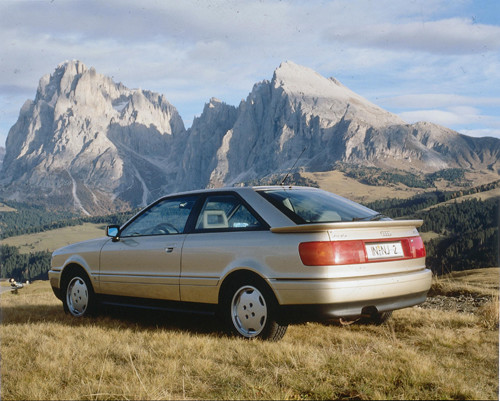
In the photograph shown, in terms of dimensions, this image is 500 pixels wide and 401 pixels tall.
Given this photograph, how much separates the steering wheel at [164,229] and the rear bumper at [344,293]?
69.4 inches

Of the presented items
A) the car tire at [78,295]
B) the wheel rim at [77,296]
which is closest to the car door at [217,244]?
the car tire at [78,295]

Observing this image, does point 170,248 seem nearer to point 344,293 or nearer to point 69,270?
point 344,293

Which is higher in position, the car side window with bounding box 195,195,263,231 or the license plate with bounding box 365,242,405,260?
the car side window with bounding box 195,195,263,231

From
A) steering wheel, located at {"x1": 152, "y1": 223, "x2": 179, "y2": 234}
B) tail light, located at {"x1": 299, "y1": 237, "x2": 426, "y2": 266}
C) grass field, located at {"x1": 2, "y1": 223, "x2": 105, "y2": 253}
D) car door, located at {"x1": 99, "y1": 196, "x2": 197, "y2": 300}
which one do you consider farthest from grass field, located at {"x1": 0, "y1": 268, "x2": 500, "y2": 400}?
grass field, located at {"x1": 2, "y1": 223, "x2": 105, "y2": 253}

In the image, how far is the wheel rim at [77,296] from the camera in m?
6.90

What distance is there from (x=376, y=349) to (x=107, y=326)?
345cm

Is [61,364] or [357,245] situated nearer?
[61,364]

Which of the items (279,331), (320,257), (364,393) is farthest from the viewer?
(279,331)

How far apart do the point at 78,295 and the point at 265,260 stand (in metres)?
3.56

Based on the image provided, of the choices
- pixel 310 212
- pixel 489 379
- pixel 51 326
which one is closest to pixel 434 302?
pixel 310 212

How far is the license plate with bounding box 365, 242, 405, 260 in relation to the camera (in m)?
4.79

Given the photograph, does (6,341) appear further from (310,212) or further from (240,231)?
(310,212)

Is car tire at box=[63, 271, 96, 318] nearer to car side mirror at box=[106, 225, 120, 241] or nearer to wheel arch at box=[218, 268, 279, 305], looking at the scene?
car side mirror at box=[106, 225, 120, 241]

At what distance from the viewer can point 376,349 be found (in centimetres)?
430
